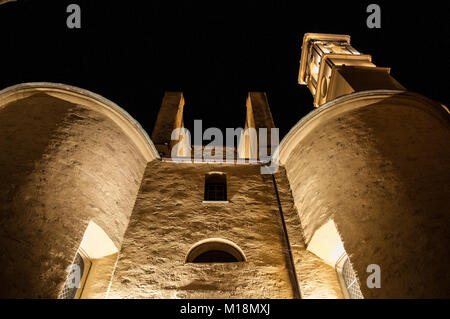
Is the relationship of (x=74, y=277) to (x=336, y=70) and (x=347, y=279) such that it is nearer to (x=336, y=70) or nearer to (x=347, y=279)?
(x=347, y=279)

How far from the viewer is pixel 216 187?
9.87m

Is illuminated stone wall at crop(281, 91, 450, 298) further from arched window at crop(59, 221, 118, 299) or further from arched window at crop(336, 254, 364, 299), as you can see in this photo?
arched window at crop(59, 221, 118, 299)

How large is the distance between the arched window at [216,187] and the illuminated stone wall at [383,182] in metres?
1.95

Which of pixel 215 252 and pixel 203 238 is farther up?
pixel 203 238

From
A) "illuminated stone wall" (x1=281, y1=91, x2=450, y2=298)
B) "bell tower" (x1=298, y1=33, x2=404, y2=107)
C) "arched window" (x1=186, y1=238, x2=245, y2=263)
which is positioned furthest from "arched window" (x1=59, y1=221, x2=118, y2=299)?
"bell tower" (x1=298, y1=33, x2=404, y2=107)

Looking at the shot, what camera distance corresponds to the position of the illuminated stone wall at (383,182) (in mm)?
5070

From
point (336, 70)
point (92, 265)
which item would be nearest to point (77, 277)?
point (92, 265)

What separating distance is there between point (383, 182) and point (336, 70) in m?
9.60

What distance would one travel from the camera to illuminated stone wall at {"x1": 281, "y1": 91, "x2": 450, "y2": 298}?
16.6 ft

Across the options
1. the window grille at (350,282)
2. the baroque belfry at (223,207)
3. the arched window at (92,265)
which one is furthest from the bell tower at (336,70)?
the arched window at (92,265)

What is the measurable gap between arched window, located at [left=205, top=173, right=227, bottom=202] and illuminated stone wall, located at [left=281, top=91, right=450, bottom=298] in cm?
195

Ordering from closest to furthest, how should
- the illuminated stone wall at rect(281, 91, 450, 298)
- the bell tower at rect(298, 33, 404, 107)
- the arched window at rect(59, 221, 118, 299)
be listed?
the illuminated stone wall at rect(281, 91, 450, 298), the arched window at rect(59, 221, 118, 299), the bell tower at rect(298, 33, 404, 107)

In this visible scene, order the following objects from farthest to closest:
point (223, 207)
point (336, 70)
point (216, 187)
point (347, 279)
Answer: point (336, 70), point (216, 187), point (223, 207), point (347, 279)
